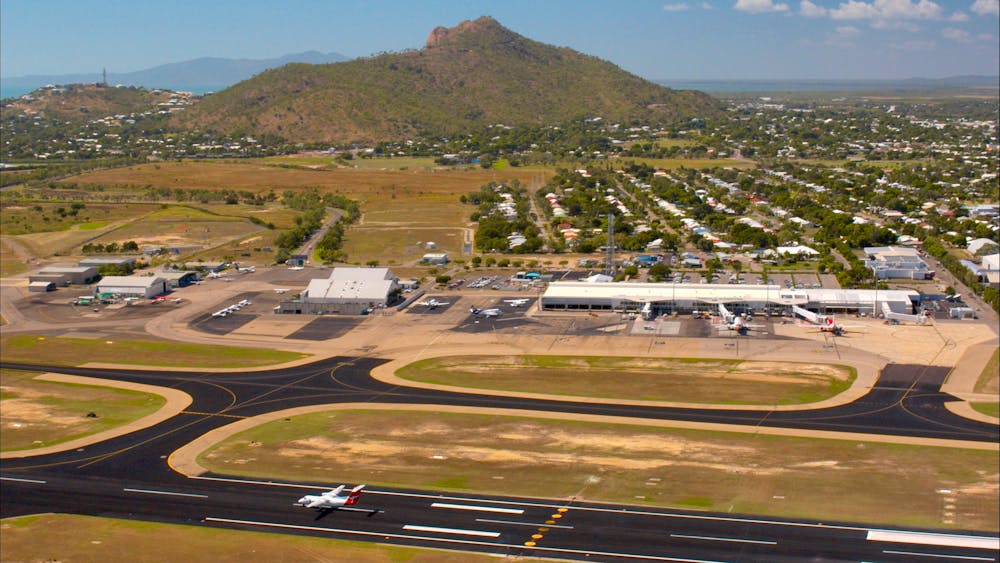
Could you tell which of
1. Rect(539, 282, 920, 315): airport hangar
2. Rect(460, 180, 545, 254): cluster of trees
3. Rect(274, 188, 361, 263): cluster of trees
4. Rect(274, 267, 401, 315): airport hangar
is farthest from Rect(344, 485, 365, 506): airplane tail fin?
Rect(460, 180, 545, 254): cluster of trees

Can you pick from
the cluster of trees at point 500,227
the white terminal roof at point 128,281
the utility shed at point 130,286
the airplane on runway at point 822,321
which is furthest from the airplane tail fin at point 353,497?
the cluster of trees at point 500,227

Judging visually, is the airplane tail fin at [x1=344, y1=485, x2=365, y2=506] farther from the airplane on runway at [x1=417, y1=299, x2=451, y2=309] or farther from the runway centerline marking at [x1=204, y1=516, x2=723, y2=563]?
the airplane on runway at [x1=417, y1=299, x2=451, y2=309]

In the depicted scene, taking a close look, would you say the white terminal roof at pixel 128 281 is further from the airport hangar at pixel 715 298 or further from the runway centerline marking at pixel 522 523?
the runway centerline marking at pixel 522 523

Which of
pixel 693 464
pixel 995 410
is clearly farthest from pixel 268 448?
pixel 995 410

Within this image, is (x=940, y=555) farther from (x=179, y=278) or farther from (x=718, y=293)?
(x=179, y=278)

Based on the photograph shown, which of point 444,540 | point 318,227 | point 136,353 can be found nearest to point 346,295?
point 136,353
